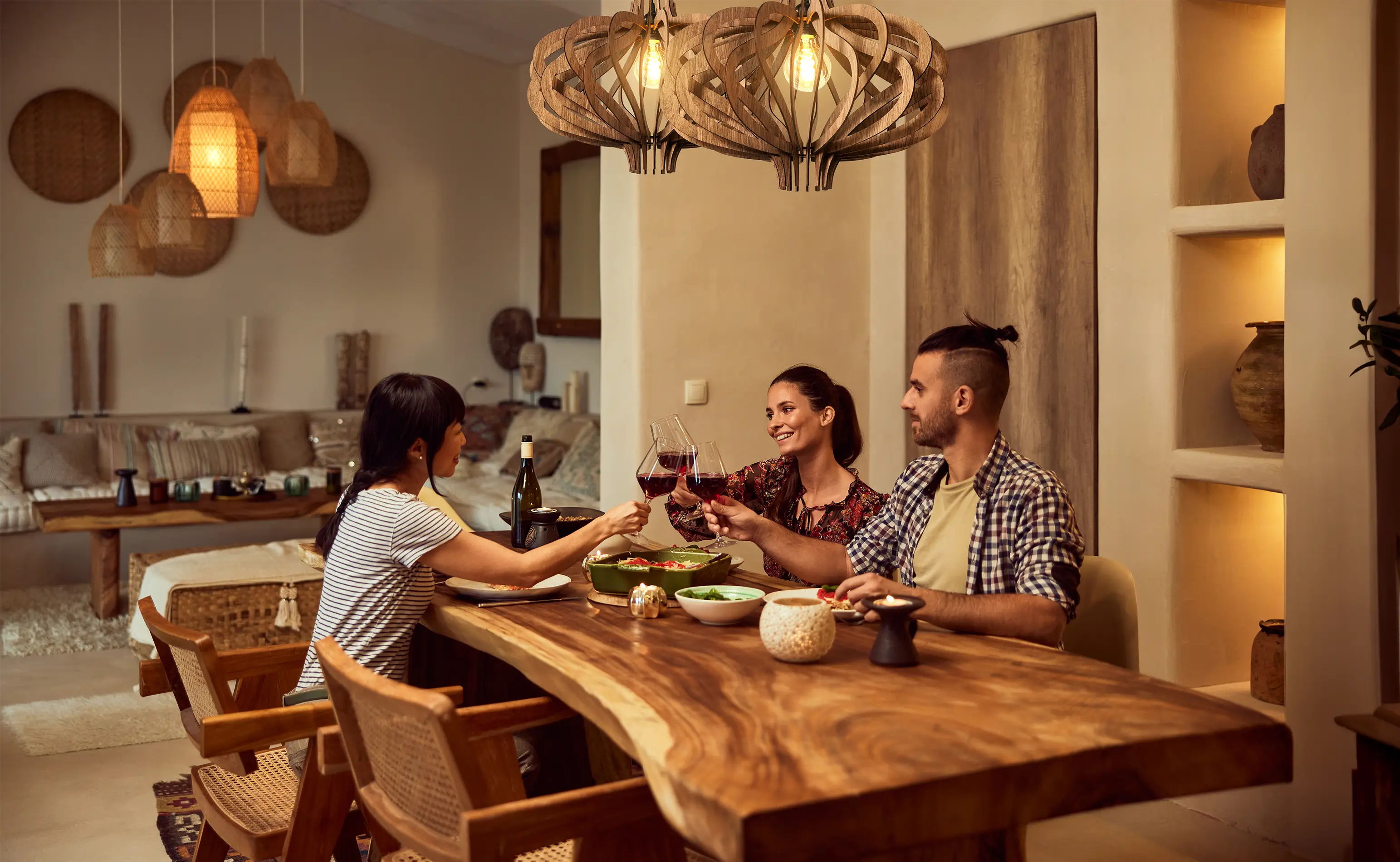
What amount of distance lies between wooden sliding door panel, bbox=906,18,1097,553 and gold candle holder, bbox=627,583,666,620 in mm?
1908

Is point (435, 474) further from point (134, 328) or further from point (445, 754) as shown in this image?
point (134, 328)

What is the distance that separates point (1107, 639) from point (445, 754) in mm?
1322

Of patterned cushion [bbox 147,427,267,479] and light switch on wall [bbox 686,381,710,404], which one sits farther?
patterned cushion [bbox 147,427,267,479]

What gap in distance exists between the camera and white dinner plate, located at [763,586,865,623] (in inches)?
86.3

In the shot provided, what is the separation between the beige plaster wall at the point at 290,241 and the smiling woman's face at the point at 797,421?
5602 millimetres

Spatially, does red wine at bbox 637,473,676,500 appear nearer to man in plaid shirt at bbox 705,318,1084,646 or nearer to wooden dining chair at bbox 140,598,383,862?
man in plaid shirt at bbox 705,318,1084,646

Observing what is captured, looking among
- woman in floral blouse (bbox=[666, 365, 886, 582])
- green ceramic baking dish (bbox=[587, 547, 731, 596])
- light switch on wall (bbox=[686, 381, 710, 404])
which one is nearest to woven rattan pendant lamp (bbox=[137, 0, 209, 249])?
light switch on wall (bbox=[686, 381, 710, 404])

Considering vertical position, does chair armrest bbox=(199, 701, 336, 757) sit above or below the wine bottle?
below

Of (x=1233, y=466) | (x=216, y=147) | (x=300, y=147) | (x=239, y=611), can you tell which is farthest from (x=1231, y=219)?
(x=216, y=147)

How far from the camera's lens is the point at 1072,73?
3.80m

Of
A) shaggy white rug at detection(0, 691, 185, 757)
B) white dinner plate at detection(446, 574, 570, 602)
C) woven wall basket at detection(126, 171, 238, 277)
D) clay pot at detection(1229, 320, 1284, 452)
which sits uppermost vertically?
woven wall basket at detection(126, 171, 238, 277)

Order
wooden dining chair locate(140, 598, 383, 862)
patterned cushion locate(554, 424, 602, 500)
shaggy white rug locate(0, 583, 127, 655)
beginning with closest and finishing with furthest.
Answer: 1. wooden dining chair locate(140, 598, 383, 862)
2. shaggy white rug locate(0, 583, 127, 655)
3. patterned cushion locate(554, 424, 602, 500)

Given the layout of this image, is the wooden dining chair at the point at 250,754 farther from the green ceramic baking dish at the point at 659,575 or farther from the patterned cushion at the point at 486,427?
the patterned cushion at the point at 486,427

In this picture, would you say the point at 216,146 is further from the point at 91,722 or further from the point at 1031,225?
the point at 1031,225
